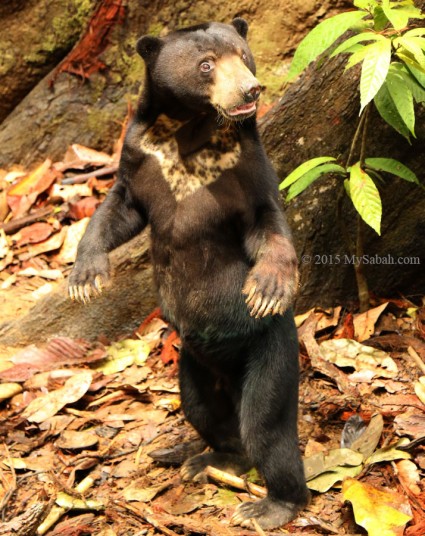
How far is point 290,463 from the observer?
4.11 metres

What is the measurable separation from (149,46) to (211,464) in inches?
Answer: 88.5

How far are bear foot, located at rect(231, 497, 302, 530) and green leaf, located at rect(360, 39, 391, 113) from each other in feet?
6.51

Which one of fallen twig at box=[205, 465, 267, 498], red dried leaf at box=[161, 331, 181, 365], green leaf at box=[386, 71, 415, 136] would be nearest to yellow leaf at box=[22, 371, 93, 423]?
red dried leaf at box=[161, 331, 181, 365]

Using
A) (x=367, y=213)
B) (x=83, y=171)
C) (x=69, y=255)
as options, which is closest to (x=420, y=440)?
(x=367, y=213)

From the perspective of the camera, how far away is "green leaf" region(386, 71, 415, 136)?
4.29 m

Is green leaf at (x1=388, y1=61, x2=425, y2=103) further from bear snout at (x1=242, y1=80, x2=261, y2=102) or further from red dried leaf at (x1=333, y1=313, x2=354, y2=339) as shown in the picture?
red dried leaf at (x1=333, y1=313, x2=354, y2=339)

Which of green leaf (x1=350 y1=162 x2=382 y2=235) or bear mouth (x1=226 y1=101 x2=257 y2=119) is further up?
bear mouth (x1=226 y1=101 x2=257 y2=119)

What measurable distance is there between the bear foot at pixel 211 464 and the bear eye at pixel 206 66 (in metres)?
2.09

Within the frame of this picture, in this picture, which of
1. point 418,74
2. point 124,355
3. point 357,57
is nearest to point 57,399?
point 124,355

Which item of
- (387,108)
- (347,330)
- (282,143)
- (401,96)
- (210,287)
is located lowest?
(347,330)

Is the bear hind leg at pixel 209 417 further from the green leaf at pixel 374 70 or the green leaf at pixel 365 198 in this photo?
the green leaf at pixel 374 70

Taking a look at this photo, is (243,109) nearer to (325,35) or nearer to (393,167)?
(325,35)

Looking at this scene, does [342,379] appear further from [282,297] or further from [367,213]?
[282,297]

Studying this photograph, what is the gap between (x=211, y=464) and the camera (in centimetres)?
456
